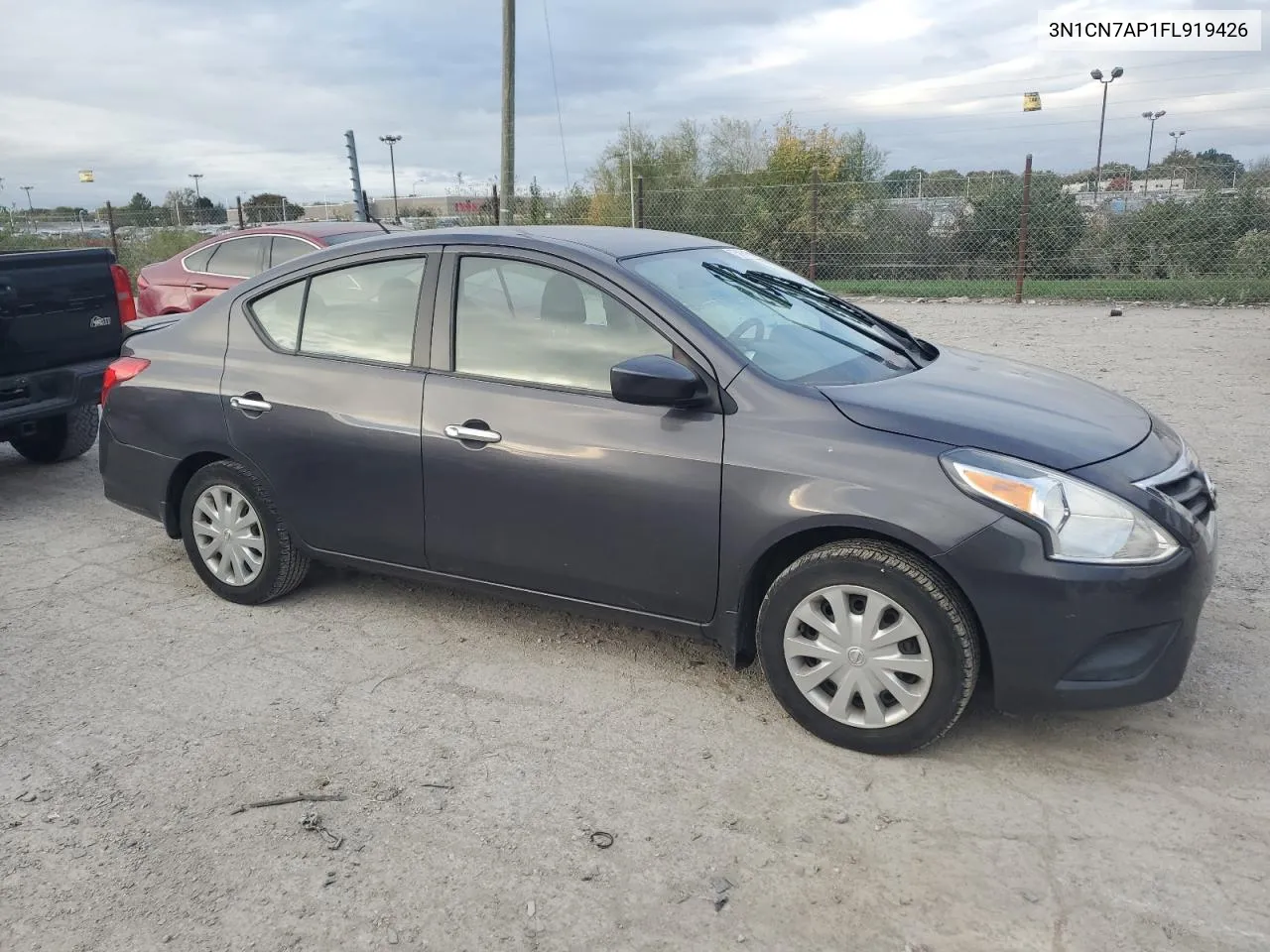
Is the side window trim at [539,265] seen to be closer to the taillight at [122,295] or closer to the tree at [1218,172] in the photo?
the taillight at [122,295]

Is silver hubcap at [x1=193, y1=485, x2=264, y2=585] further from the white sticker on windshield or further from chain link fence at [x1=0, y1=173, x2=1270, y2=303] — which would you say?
chain link fence at [x1=0, y1=173, x2=1270, y2=303]

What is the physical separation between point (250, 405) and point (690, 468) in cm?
210

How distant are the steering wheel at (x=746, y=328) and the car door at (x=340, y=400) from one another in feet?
4.10

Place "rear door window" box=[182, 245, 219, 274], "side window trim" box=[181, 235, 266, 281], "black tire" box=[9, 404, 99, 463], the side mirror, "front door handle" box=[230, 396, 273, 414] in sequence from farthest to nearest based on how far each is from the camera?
"rear door window" box=[182, 245, 219, 274]
"side window trim" box=[181, 235, 266, 281]
"black tire" box=[9, 404, 99, 463]
"front door handle" box=[230, 396, 273, 414]
the side mirror

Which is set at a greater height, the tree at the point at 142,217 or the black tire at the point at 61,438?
the tree at the point at 142,217

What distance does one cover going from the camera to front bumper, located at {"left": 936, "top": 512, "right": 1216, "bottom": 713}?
3012 millimetres

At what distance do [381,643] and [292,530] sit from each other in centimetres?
66

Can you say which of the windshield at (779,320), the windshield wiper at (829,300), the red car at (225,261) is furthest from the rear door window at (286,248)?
the windshield wiper at (829,300)

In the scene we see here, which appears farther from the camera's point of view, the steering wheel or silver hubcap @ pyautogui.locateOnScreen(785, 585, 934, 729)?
the steering wheel

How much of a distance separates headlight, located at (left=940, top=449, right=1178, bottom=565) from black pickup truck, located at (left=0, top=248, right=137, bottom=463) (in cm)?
576

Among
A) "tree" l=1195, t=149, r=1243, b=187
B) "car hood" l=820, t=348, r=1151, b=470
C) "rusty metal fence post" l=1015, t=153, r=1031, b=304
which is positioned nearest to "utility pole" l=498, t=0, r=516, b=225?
"rusty metal fence post" l=1015, t=153, r=1031, b=304

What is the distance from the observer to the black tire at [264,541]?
178 inches

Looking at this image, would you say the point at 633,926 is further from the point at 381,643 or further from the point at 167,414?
the point at 167,414

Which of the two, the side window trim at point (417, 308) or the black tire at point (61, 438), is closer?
the side window trim at point (417, 308)
